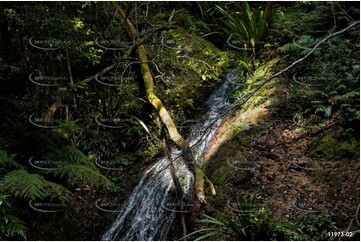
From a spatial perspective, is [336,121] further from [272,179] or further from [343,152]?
[272,179]

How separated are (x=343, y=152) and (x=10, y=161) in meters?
3.82

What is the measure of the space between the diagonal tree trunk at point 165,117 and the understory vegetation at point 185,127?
200 mm

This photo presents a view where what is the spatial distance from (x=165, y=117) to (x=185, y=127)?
812 millimetres

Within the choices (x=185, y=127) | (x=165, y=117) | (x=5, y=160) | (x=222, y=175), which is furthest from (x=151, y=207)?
(x=5, y=160)

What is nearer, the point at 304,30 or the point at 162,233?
the point at 162,233

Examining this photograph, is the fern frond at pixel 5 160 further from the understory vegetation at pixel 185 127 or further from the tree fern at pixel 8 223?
the tree fern at pixel 8 223

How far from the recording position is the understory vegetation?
354 cm

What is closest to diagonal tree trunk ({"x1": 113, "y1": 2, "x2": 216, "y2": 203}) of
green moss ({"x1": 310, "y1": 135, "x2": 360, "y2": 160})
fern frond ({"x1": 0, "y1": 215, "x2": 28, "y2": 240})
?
green moss ({"x1": 310, "y1": 135, "x2": 360, "y2": 160})

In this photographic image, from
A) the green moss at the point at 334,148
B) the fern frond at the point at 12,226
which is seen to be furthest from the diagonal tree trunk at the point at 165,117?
the fern frond at the point at 12,226

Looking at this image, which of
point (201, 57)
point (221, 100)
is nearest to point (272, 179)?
point (221, 100)

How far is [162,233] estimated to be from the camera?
430 centimetres

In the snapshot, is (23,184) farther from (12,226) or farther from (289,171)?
(289,171)

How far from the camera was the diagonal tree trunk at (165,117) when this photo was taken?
444cm

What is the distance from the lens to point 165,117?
538cm
